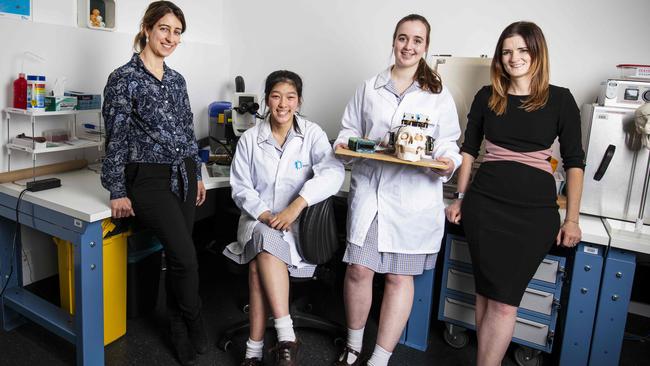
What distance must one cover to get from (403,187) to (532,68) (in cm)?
63

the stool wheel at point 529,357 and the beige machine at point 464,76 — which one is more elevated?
the beige machine at point 464,76

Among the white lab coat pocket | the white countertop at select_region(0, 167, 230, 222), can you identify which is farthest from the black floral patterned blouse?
the white lab coat pocket

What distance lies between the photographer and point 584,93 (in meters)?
2.53

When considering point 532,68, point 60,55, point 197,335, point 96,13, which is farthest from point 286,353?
point 96,13

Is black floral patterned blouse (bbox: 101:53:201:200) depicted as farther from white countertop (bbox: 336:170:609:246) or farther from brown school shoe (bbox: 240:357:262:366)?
white countertop (bbox: 336:170:609:246)

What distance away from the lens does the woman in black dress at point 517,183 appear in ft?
5.96

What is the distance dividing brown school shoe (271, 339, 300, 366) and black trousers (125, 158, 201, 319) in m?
0.40

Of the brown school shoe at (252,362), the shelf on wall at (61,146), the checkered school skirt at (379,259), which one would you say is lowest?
the brown school shoe at (252,362)

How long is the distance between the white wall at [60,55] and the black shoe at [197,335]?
39.2 inches

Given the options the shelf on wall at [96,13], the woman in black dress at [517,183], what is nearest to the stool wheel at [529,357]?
the woman in black dress at [517,183]

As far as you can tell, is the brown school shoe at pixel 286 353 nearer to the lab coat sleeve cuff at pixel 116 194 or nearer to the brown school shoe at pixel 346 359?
the brown school shoe at pixel 346 359

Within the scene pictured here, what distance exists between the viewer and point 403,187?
1982 mm

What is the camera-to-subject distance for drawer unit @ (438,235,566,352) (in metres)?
2.07

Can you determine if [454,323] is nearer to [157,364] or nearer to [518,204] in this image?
[518,204]
